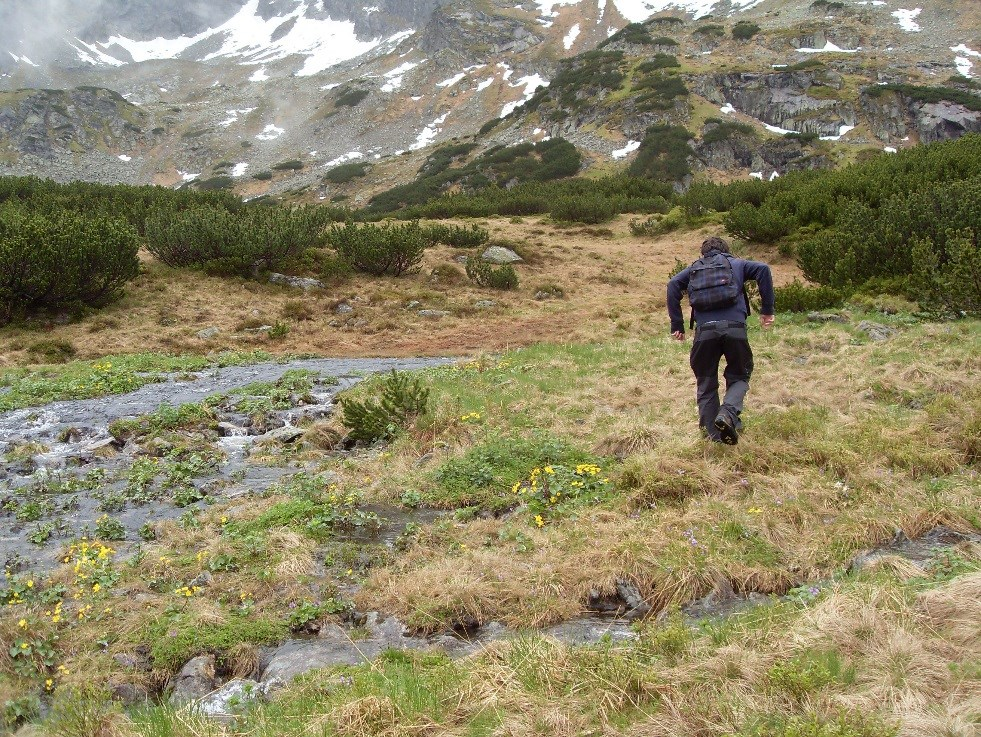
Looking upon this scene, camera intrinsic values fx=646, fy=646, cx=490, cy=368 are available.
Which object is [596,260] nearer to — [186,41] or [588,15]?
[588,15]

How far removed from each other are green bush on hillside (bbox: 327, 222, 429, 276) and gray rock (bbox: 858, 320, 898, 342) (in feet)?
48.8

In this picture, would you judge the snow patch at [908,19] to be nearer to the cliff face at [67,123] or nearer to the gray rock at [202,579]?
→ the gray rock at [202,579]

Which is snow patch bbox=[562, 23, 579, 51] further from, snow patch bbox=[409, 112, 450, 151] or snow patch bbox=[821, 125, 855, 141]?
snow patch bbox=[821, 125, 855, 141]

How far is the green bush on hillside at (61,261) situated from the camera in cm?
1581

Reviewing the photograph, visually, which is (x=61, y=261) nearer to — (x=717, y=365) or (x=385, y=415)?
(x=385, y=415)

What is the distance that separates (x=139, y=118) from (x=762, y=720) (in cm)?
11863

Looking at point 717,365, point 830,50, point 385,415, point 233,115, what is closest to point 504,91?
point 830,50

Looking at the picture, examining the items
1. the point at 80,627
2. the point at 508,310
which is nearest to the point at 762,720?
the point at 80,627

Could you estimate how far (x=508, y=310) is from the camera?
20.2 m

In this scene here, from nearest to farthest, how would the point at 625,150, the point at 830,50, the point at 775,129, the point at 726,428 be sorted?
the point at 726,428, the point at 625,150, the point at 775,129, the point at 830,50

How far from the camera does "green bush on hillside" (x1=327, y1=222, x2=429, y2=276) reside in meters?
22.2

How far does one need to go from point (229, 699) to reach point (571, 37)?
122 meters

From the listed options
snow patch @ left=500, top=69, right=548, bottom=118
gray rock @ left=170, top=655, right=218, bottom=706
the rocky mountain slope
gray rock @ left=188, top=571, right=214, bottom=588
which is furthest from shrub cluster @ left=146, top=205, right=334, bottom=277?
snow patch @ left=500, top=69, right=548, bottom=118

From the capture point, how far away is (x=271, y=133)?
3844 inches
